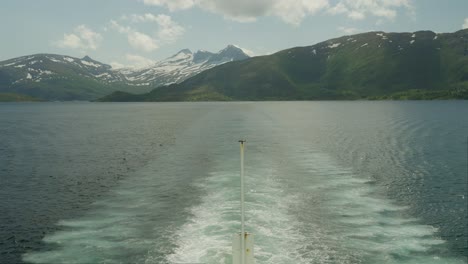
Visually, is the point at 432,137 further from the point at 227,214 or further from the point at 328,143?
the point at 227,214

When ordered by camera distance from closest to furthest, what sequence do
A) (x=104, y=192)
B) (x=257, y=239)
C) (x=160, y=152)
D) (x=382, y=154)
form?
(x=257, y=239), (x=104, y=192), (x=382, y=154), (x=160, y=152)

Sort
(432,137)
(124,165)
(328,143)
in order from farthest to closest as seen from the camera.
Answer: (432,137)
(328,143)
(124,165)

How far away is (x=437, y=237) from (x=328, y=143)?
5384 centimetres

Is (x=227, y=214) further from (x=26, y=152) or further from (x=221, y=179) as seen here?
(x=26, y=152)

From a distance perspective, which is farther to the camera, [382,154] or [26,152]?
[26,152]

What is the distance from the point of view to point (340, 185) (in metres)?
43.4

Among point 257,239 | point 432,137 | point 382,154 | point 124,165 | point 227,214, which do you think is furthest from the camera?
point 432,137

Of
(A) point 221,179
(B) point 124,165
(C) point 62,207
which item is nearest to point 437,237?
(A) point 221,179

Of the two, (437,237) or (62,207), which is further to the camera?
(62,207)

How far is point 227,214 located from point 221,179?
14275mm

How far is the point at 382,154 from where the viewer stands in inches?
2623

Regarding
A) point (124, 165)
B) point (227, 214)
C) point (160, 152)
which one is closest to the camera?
point (227, 214)

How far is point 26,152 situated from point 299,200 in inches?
2311

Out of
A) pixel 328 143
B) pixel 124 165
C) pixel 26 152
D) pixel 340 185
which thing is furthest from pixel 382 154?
pixel 26 152
